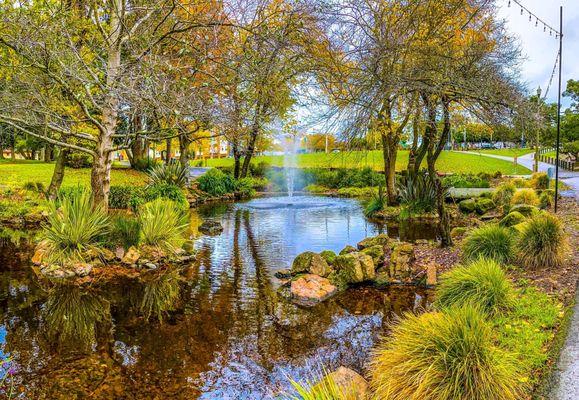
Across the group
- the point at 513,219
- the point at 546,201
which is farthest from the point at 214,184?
the point at 513,219

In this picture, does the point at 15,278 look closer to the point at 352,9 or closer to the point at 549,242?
the point at 352,9

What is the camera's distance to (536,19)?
9531mm

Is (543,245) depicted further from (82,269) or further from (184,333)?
(82,269)

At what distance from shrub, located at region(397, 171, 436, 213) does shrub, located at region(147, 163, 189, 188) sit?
35.9ft

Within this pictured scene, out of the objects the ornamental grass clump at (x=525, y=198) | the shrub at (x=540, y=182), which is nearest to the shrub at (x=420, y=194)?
the ornamental grass clump at (x=525, y=198)

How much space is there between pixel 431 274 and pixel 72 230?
7.11 metres

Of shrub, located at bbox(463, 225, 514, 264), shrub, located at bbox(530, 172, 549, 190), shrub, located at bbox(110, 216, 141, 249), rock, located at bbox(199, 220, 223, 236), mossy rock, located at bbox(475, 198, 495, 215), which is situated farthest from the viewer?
shrub, located at bbox(530, 172, 549, 190)

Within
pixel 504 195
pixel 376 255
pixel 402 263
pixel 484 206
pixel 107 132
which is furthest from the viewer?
pixel 484 206

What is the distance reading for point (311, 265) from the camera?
9.09m

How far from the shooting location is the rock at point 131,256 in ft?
32.5

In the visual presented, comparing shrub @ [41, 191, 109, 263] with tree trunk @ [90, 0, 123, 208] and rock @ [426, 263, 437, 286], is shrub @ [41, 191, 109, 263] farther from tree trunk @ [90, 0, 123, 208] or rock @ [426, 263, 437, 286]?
rock @ [426, 263, 437, 286]

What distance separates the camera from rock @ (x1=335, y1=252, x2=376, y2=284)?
8.69m

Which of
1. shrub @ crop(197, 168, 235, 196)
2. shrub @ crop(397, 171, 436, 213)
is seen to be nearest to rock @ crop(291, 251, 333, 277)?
shrub @ crop(397, 171, 436, 213)

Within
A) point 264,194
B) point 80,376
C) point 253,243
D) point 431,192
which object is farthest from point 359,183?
point 80,376
